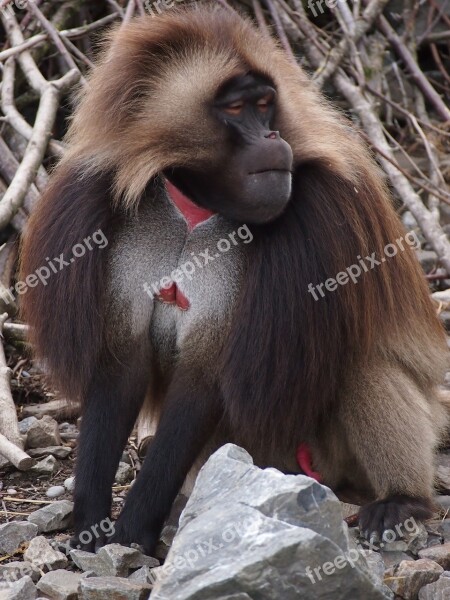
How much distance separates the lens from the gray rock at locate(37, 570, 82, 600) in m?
3.13

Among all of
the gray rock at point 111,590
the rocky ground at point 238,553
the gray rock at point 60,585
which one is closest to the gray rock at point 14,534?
the rocky ground at point 238,553

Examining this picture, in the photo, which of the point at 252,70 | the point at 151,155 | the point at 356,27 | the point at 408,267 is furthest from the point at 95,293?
the point at 356,27

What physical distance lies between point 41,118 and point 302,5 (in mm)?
2021

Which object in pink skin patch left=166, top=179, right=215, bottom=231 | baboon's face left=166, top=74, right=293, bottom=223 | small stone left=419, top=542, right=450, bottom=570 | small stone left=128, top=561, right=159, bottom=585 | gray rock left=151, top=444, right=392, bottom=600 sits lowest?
small stone left=419, top=542, right=450, bottom=570

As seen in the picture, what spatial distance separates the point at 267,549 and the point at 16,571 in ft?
3.86

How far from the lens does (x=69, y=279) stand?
3.64m

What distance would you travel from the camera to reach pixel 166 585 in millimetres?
2598

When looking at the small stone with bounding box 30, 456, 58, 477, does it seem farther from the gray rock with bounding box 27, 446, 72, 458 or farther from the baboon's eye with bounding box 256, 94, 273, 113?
the baboon's eye with bounding box 256, 94, 273, 113

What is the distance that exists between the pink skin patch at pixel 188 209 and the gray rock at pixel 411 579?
134 cm

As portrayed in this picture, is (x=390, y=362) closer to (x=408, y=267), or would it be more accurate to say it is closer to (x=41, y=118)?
(x=408, y=267)

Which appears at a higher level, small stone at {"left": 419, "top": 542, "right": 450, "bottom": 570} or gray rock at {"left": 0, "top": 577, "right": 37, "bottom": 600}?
gray rock at {"left": 0, "top": 577, "right": 37, "bottom": 600}

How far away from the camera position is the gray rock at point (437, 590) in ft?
9.95

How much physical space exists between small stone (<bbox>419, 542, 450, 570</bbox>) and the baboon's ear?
1.29m

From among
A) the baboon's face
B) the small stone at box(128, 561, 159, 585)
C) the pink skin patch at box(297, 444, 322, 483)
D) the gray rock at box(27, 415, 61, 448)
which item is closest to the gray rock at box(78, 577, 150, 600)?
the small stone at box(128, 561, 159, 585)
